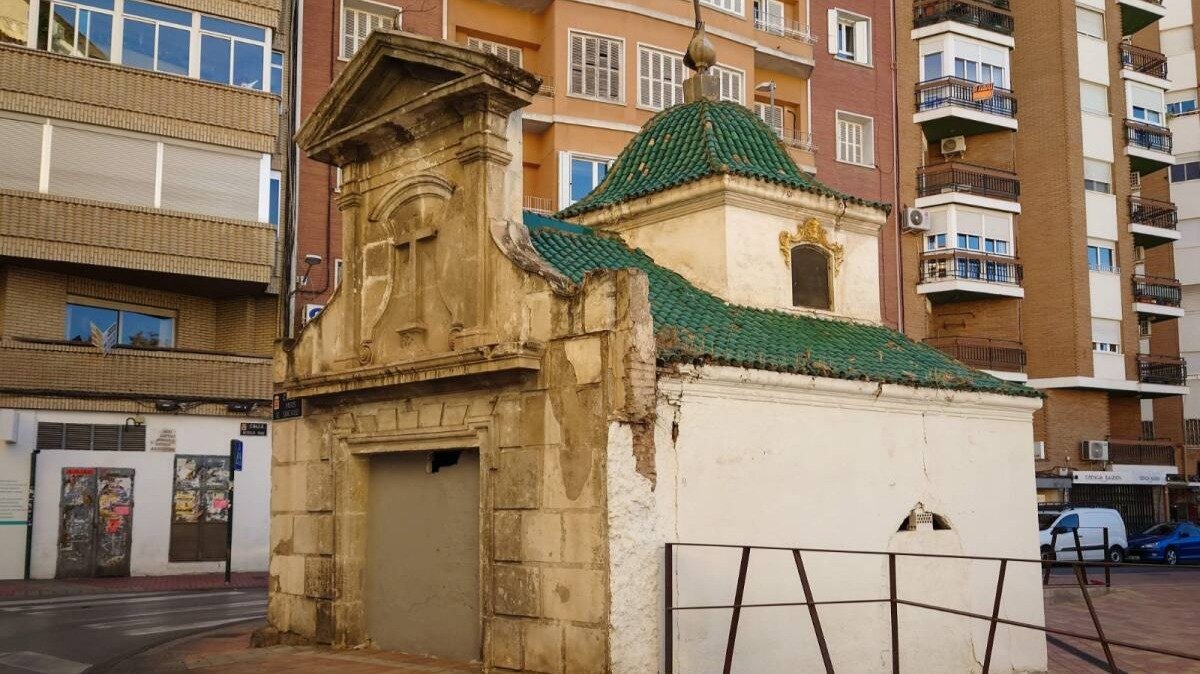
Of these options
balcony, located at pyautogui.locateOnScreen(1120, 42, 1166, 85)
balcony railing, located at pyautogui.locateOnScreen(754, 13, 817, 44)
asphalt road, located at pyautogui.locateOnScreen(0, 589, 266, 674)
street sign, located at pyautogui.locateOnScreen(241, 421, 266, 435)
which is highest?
balcony, located at pyautogui.locateOnScreen(1120, 42, 1166, 85)

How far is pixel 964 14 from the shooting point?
1688 inches

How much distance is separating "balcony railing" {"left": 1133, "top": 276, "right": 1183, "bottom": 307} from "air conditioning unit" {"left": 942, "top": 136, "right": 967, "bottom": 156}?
27.9 ft

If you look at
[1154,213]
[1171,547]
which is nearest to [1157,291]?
[1154,213]

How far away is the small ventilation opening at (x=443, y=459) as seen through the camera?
41.7 ft

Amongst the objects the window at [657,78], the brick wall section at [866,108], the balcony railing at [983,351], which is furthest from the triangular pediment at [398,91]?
the balcony railing at [983,351]

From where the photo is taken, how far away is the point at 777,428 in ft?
40.6

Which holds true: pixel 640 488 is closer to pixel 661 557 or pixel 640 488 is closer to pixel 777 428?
pixel 661 557

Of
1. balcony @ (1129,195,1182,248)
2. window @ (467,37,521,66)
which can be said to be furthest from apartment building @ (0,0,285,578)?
balcony @ (1129,195,1182,248)

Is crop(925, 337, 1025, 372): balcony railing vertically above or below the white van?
above

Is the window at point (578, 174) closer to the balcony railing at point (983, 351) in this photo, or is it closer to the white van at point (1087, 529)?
the white van at point (1087, 529)

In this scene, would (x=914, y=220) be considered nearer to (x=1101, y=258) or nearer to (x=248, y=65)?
(x=1101, y=258)

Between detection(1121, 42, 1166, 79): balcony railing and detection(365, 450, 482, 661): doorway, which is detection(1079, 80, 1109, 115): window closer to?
detection(1121, 42, 1166, 79): balcony railing

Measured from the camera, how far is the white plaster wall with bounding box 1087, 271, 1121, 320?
43.2m

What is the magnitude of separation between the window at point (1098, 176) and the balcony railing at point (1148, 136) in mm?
1981
